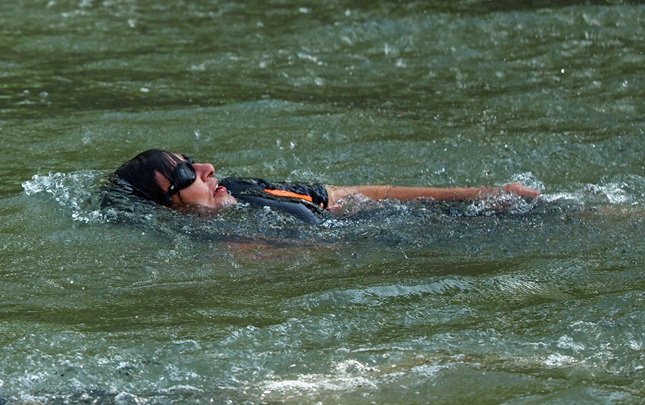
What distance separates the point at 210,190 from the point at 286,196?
51cm

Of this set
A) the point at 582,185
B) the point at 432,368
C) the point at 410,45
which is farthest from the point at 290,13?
the point at 432,368

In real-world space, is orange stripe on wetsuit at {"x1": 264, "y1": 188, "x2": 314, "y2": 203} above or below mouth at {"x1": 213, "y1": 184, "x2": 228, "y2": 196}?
below

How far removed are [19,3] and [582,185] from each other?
882cm

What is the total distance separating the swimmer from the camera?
6.78 metres

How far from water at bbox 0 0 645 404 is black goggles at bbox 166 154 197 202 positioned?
0.17m

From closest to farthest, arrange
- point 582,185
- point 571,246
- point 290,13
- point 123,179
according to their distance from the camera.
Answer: point 571,246 → point 123,179 → point 582,185 → point 290,13

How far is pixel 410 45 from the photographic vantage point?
1183cm

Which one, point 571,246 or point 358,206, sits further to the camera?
point 358,206

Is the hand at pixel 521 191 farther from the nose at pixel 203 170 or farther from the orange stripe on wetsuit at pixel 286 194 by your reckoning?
the nose at pixel 203 170

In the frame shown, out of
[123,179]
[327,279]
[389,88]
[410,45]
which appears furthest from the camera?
[410,45]

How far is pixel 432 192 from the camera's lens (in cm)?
731

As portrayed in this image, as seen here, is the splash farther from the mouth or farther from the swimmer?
the mouth

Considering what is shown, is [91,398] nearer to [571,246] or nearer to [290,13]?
[571,246]

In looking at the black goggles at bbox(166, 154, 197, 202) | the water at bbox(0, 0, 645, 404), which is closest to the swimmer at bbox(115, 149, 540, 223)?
the black goggles at bbox(166, 154, 197, 202)
